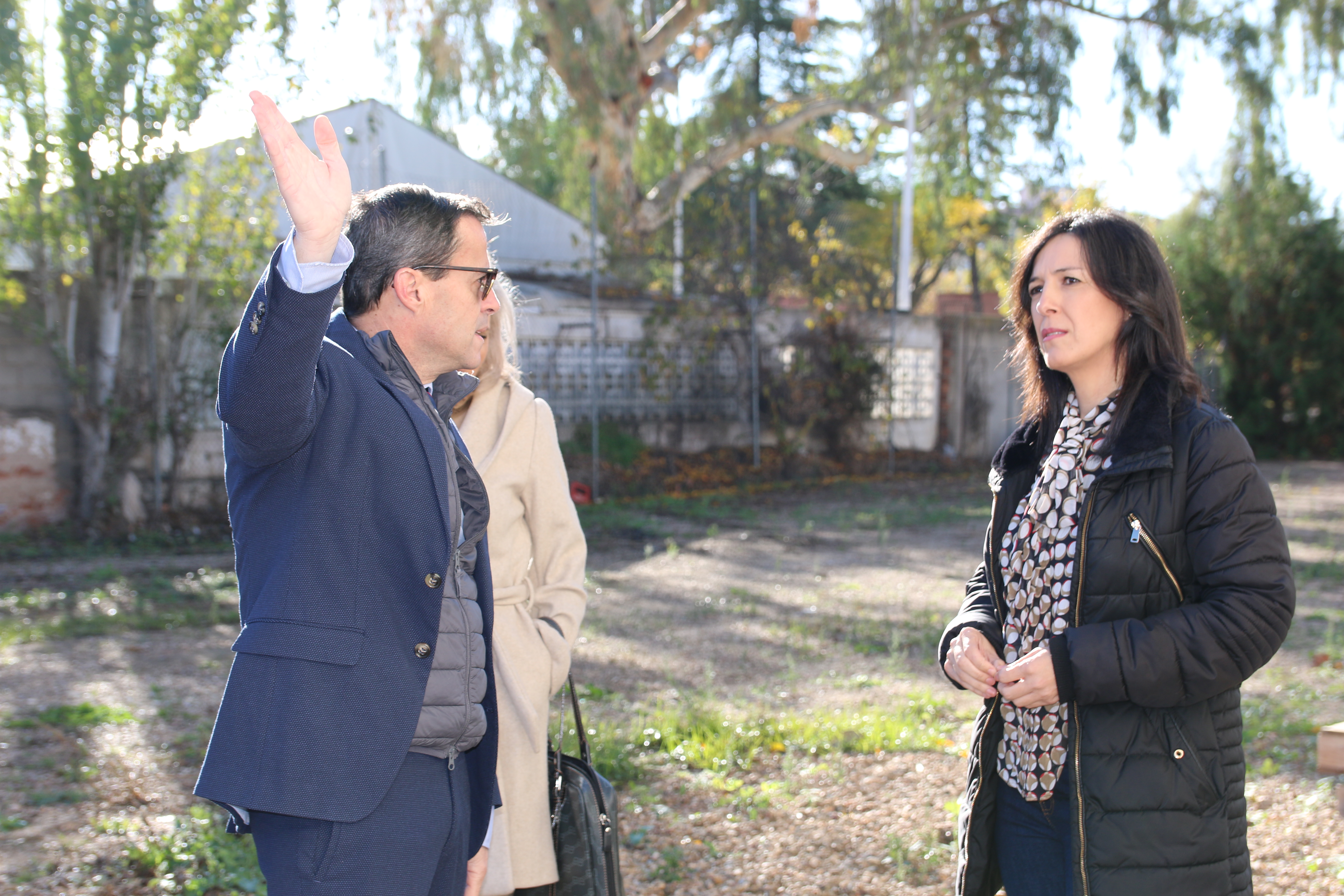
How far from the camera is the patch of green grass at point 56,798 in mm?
3824

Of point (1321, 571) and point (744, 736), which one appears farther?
point (1321, 571)

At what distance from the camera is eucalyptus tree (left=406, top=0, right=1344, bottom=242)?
15211 millimetres

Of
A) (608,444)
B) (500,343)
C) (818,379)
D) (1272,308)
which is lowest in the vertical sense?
(608,444)

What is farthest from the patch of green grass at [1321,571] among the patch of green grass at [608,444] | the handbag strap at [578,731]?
the handbag strap at [578,731]

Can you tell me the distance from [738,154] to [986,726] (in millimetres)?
16738

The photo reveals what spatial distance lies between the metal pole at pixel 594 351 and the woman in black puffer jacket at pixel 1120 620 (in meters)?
8.97

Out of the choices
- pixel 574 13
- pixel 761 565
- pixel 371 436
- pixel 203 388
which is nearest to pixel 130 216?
pixel 203 388

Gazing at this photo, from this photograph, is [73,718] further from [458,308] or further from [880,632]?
[880,632]

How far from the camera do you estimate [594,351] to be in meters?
11.8

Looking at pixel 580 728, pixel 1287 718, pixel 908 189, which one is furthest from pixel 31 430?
pixel 908 189

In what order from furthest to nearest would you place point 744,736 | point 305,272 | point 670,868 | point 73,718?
1. point 73,718
2. point 744,736
3. point 670,868
4. point 305,272

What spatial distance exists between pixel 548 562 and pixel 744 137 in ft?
52.6

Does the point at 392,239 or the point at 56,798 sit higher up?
the point at 392,239

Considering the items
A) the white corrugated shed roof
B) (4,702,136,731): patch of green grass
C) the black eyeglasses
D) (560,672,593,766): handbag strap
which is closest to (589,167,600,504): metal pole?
the white corrugated shed roof
